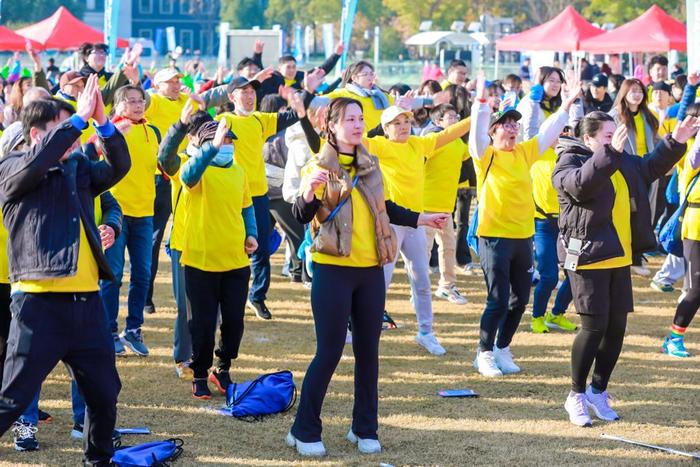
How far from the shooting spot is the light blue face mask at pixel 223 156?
7.18m

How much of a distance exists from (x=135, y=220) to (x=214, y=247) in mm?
1574

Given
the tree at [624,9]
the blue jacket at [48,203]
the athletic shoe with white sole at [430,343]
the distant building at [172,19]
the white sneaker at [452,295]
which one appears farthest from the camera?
the distant building at [172,19]

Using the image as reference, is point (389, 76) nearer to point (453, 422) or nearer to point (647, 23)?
point (647, 23)

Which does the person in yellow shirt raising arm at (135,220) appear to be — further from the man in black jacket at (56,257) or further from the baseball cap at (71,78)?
the man in black jacket at (56,257)

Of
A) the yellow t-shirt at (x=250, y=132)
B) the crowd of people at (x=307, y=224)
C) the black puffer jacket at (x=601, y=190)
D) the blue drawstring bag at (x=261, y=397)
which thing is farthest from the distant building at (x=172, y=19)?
the black puffer jacket at (x=601, y=190)

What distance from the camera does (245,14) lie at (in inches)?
3127

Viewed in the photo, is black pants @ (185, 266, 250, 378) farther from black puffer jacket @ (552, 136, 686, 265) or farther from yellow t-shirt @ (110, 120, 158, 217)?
black puffer jacket @ (552, 136, 686, 265)

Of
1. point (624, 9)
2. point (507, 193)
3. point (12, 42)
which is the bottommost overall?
point (507, 193)

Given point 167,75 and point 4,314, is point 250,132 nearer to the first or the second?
point 167,75

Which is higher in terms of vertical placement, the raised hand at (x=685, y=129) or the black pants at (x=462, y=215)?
the raised hand at (x=685, y=129)

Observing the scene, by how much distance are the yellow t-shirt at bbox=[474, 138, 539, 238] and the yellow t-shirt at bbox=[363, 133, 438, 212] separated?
559mm

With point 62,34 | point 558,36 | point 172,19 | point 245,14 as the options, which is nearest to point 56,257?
point 558,36

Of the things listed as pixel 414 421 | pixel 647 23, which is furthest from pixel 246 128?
pixel 647 23

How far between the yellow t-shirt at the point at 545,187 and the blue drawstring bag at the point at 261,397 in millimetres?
3340
